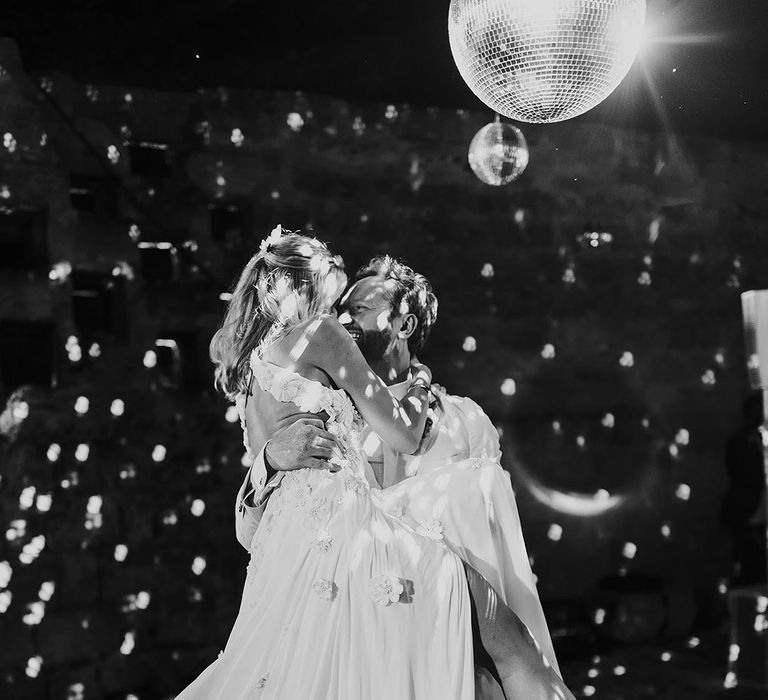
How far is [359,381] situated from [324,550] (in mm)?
427

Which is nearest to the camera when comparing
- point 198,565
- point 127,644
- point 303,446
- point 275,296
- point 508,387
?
point 303,446

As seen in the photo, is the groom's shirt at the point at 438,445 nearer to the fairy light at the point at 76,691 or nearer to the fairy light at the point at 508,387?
the fairy light at the point at 76,691

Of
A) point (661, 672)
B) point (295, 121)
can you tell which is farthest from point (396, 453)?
point (661, 672)

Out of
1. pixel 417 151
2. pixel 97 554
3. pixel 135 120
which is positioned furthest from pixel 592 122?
pixel 97 554

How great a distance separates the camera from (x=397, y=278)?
292 cm

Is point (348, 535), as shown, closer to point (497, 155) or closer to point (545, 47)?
point (545, 47)

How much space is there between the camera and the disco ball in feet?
7.65

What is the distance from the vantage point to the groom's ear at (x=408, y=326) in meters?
2.93

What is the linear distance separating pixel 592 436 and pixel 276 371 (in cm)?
335

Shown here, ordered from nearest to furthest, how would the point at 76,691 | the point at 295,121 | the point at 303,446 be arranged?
the point at 303,446, the point at 76,691, the point at 295,121

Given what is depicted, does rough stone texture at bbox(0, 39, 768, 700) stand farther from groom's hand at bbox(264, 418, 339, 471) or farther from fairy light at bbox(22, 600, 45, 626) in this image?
groom's hand at bbox(264, 418, 339, 471)

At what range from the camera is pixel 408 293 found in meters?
2.92

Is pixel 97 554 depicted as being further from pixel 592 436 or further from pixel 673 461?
pixel 673 461

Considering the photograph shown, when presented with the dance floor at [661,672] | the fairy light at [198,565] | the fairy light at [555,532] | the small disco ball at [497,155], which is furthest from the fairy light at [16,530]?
the fairy light at [555,532]
